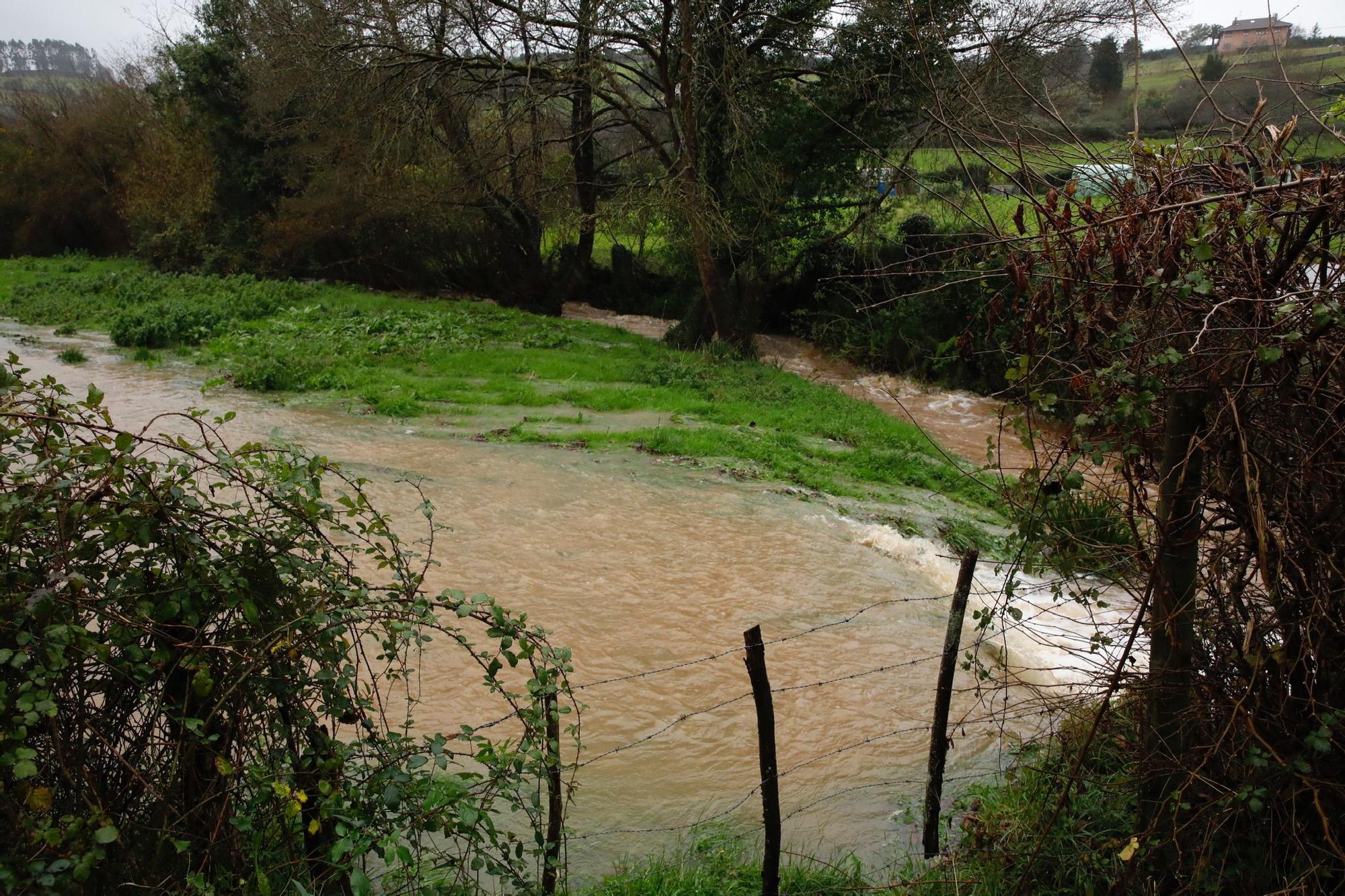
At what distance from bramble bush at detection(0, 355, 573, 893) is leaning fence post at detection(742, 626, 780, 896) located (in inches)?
36.7

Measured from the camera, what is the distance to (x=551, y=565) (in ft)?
28.1

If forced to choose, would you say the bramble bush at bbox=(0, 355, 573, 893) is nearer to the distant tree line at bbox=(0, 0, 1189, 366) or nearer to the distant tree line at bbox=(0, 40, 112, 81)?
the distant tree line at bbox=(0, 0, 1189, 366)

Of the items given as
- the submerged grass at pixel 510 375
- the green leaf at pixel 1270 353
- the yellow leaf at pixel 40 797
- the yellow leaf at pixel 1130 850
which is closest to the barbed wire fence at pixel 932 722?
the yellow leaf at pixel 1130 850

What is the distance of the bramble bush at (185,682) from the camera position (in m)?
2.66

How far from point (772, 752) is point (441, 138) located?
20.2 meters

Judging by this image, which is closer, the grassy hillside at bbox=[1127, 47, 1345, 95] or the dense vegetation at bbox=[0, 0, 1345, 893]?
the dense vegetation at bbox=[0, 0, 1345, 893]

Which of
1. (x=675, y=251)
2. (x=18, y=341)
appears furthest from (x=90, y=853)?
(x=675, y=251)

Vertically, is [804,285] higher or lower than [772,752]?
higher

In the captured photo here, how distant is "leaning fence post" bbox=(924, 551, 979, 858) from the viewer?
4.48 meters

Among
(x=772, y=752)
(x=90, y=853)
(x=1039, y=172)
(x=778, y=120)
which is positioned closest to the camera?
(x=90, y=853)

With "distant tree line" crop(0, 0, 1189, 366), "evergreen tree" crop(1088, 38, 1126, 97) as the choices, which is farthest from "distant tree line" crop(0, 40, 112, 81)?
"evergreen tree" crop(1088, 38, 1126, 97)

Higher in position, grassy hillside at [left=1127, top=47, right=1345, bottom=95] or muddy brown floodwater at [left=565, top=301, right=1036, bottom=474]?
grassy hillside at [left=1127, top=47, right=1345, bottom=95]

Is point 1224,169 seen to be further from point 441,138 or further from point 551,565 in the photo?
point 441,138

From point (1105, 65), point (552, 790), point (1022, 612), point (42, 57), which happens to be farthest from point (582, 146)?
point (42, 57)
